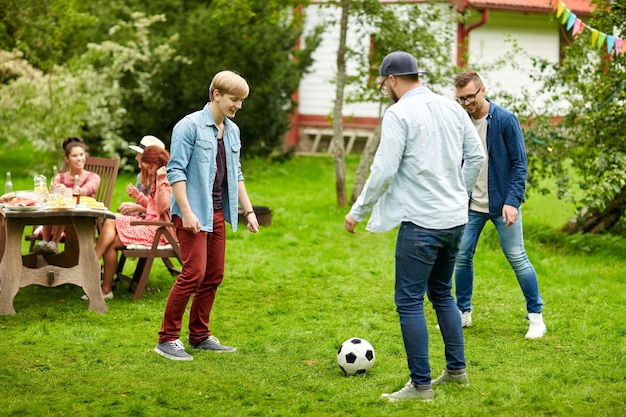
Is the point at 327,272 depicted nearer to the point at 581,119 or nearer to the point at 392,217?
the point at 581,119

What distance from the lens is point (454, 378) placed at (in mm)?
5078

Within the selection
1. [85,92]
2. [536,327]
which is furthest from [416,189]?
[85,92]

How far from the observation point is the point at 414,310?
470 centimetres

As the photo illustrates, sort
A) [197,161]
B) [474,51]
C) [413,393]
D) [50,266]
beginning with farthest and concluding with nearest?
[474,51], [50,266], [197,161], [413,393]

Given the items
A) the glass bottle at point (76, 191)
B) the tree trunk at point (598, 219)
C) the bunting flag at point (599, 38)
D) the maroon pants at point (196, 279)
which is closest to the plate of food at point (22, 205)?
the glass bottle at point (76, 191)

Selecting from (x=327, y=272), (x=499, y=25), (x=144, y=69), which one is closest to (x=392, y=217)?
(x=327, y=272)

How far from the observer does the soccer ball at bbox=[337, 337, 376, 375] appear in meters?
5.34

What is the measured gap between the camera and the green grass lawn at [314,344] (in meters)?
4.86

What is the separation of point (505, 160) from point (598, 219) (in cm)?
485

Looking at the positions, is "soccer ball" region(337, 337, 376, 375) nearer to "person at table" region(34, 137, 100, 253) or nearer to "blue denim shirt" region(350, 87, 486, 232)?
"blue denim shirt" region(350, 87, 486, 232)

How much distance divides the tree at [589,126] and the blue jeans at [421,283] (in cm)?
442

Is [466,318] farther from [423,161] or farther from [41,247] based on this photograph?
[41,247]

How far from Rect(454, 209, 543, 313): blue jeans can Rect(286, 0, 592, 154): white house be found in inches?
503

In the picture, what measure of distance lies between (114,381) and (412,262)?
1854 mm
